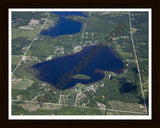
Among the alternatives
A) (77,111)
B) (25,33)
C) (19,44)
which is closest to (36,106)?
(77,111)

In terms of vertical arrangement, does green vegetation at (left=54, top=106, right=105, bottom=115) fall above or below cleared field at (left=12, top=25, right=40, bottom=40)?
A: below

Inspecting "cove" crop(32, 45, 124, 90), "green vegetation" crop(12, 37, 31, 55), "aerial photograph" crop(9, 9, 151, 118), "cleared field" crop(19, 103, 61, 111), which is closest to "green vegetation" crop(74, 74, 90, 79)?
"aerial photograph" crop(9, 9, 151, 118)

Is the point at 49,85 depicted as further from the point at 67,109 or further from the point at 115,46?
the point at 115,46

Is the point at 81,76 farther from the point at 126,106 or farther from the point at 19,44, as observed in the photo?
the point at 19,44

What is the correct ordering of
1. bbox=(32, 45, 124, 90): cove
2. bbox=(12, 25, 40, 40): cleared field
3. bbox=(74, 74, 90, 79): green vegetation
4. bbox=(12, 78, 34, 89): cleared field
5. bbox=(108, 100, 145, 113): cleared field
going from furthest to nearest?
1. bbox=(12, 25, 40, 40): cleared field
2. bbox=(74, 74, 90, 79): green vegetation
3. bbox=(32, 45, 124, 90): cove
4. bbox=(12, 78, 34, 89): cleared field
5. bbox=(108, 100, 145, 113): cleared field

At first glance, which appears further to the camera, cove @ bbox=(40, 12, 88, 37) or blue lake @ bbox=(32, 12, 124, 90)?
cove @ bbox=(40, 12, 88, 37)

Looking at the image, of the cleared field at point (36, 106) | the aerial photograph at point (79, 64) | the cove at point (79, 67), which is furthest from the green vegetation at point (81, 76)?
the cleared field at point (36, 106)

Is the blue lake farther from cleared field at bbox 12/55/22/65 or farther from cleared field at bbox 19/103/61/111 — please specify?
cleared field at bbox 19/103/61/111
